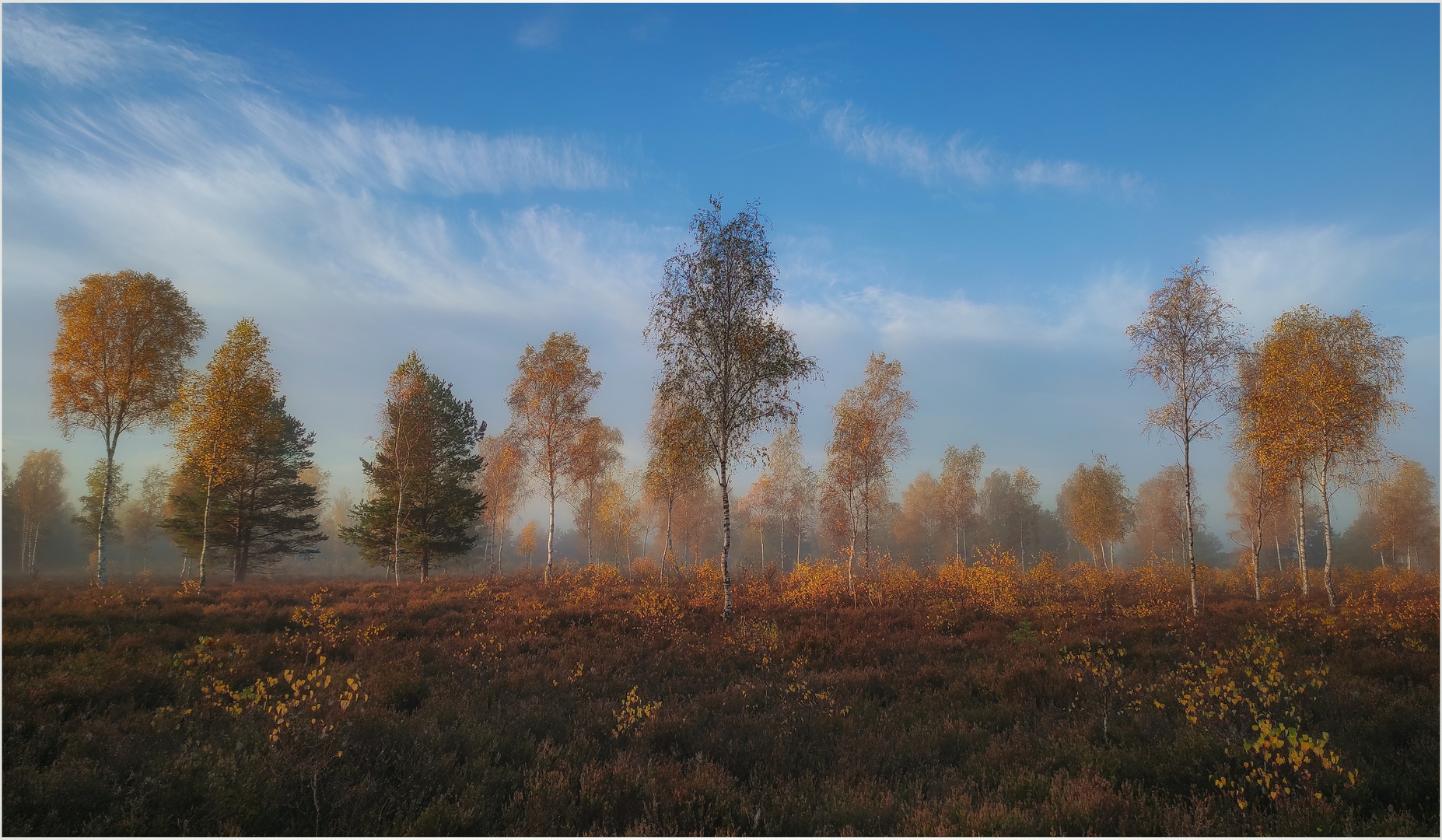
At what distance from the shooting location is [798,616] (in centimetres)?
1669

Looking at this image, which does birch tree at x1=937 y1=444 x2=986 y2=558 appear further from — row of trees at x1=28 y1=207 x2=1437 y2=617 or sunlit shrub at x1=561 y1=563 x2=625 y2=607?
sunlit shrub at x1=561 y1=563 x2=625 y2=607

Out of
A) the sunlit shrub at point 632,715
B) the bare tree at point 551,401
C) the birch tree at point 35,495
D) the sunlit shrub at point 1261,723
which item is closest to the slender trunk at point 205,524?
the bare tree at point 551,401

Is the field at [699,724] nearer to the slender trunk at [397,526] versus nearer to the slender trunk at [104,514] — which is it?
the slender trunk at [104,514]

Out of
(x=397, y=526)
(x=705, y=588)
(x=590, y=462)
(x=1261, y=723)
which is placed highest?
(x=590, y=462)

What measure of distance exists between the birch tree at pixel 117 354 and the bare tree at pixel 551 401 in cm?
1348

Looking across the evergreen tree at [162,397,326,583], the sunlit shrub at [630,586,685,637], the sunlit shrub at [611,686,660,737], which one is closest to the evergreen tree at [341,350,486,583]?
the evergreen tree at [162,397,326,583]

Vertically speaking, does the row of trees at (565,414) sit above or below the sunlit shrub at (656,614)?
above

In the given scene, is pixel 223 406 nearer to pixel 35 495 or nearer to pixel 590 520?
pixel 590 520

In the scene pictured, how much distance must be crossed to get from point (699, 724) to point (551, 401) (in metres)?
21.6

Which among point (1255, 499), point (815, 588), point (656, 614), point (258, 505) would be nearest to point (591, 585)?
point (656, 614)

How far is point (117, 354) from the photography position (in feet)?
73.1

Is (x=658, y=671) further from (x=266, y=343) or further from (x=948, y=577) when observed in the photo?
(x=266, y=343)

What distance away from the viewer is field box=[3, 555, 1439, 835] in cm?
541

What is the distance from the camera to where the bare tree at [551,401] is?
1077 inches
